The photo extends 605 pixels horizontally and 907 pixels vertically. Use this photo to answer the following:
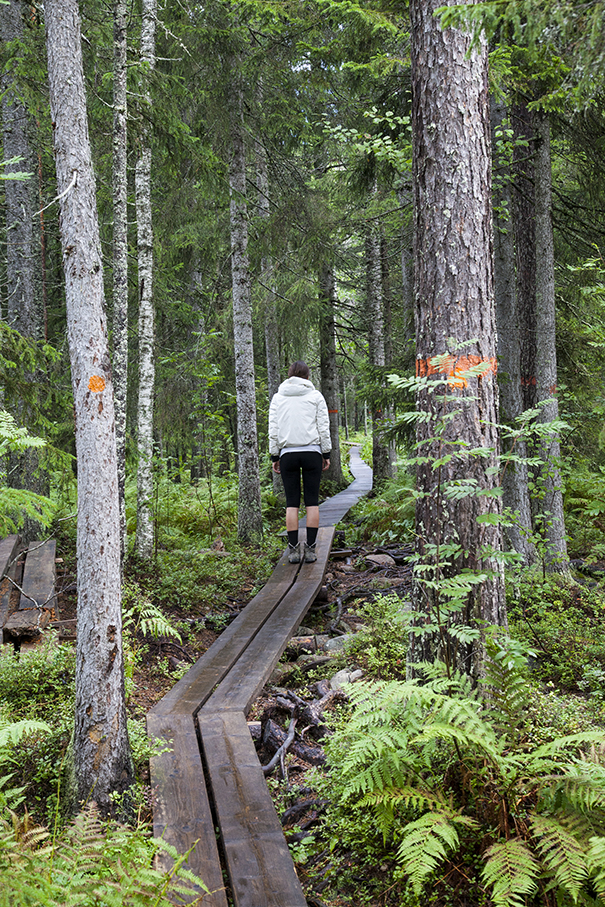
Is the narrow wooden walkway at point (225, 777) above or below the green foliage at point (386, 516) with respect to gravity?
below

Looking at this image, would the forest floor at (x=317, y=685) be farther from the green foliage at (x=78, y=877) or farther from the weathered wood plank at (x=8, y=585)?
the green foliage at (x=78, y=877)

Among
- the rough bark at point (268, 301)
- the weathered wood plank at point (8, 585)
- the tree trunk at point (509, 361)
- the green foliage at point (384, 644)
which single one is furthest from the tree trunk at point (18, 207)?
the green foliage at point (384, 644)

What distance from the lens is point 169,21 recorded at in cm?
1052

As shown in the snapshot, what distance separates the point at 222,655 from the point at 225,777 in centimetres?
197

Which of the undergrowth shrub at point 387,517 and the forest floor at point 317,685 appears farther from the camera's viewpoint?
the undergrowth shrub at point 387,517

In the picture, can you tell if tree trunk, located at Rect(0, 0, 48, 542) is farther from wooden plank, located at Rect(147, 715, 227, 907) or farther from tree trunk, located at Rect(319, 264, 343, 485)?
tree trunk, located at Rect(319, 264, 343, 485)

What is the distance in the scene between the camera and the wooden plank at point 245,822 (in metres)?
2.87

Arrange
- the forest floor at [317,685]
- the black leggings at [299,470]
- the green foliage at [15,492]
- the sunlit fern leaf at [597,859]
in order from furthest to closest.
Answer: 1. the black leggings at [299,470]
2. the green foliage at [15,492]
3. the forest floor at [317,685]
4. the sunlit fern leaf at [597,859]

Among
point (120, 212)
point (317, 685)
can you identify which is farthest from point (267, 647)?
point (120, 212)

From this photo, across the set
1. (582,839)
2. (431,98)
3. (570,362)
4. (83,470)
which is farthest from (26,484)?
(570,362)

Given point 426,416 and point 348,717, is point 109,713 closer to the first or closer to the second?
point 348,717

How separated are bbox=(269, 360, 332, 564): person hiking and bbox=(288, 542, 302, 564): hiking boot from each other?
44 centimetres

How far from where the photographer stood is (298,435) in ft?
26.2

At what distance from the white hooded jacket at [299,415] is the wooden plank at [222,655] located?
1.89 metres
